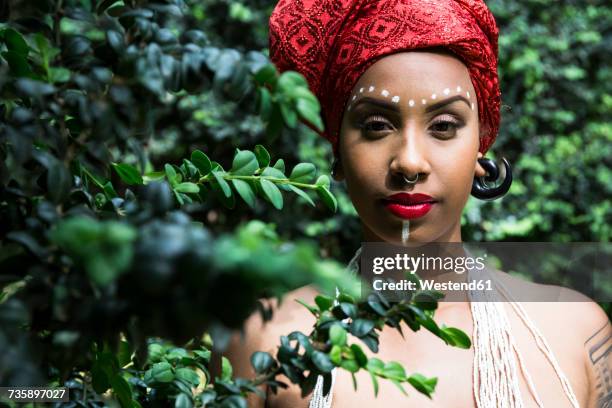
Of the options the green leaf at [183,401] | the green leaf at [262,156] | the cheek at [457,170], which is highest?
the cheek at [457,170]

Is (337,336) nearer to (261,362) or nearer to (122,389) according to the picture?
(261,362)

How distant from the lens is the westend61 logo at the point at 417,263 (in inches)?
61.8

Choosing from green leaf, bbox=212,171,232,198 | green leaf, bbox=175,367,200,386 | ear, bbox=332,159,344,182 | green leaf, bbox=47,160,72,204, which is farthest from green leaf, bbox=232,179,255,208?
ear, bbox=332,159,344,182

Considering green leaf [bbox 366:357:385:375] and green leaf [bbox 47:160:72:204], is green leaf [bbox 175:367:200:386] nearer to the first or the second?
green leaf [bbox 366:357:385:375]

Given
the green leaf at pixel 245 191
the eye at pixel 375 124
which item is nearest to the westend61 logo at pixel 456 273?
the eye at pixel 375 124

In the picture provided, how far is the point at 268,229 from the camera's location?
78 centimetres

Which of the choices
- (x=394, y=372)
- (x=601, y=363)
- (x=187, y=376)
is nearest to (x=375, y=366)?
(x=394, y=372)

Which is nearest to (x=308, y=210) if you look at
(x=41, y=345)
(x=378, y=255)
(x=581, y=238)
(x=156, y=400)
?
(x=581, y=238)

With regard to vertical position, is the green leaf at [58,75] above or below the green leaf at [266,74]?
below

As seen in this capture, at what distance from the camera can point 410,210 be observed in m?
1.47

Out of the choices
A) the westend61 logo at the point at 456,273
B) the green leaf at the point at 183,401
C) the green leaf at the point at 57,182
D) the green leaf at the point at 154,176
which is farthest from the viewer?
the westend61 logo at the point at 456,273

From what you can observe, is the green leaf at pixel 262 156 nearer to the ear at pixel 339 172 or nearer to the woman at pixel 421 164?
the woman at pixel 421 164

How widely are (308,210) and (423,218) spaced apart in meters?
1.94

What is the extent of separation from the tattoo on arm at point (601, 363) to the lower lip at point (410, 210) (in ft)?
1.55
